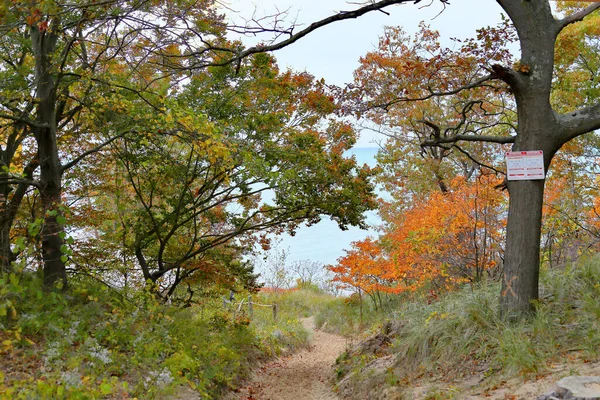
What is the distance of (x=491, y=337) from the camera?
5.75 metres

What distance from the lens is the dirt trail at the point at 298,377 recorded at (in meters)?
9.00

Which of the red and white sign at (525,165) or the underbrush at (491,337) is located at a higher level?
the red and white sign at (525,165)

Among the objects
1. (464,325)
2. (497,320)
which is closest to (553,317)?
(497,320)

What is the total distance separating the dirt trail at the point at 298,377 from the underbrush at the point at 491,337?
5.72ft

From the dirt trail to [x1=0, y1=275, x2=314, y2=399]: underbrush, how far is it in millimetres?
546

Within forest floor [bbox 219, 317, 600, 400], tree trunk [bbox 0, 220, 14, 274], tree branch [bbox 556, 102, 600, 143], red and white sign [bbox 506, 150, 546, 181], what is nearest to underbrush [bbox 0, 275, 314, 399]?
tree trunk [bbox 0, 220, 14, 274]

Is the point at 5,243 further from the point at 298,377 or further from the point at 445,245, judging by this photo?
the point at 445,245

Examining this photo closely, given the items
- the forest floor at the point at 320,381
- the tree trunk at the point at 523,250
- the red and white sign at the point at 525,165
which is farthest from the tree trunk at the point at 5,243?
the red and white sign at the point at 525,165

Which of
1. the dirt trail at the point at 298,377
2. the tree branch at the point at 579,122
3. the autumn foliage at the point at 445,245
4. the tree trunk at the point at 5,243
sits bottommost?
the dirt trail at the point at 298,377

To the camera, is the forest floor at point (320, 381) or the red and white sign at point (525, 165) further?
the red and white sign at point (525, 165)

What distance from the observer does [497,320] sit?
5.86m

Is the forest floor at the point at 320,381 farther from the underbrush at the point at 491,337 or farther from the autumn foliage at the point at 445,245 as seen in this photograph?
the autumn foliage at the point at 445,245

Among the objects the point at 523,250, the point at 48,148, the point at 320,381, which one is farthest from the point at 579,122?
the point at 48,148

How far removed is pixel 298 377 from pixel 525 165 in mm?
7063
